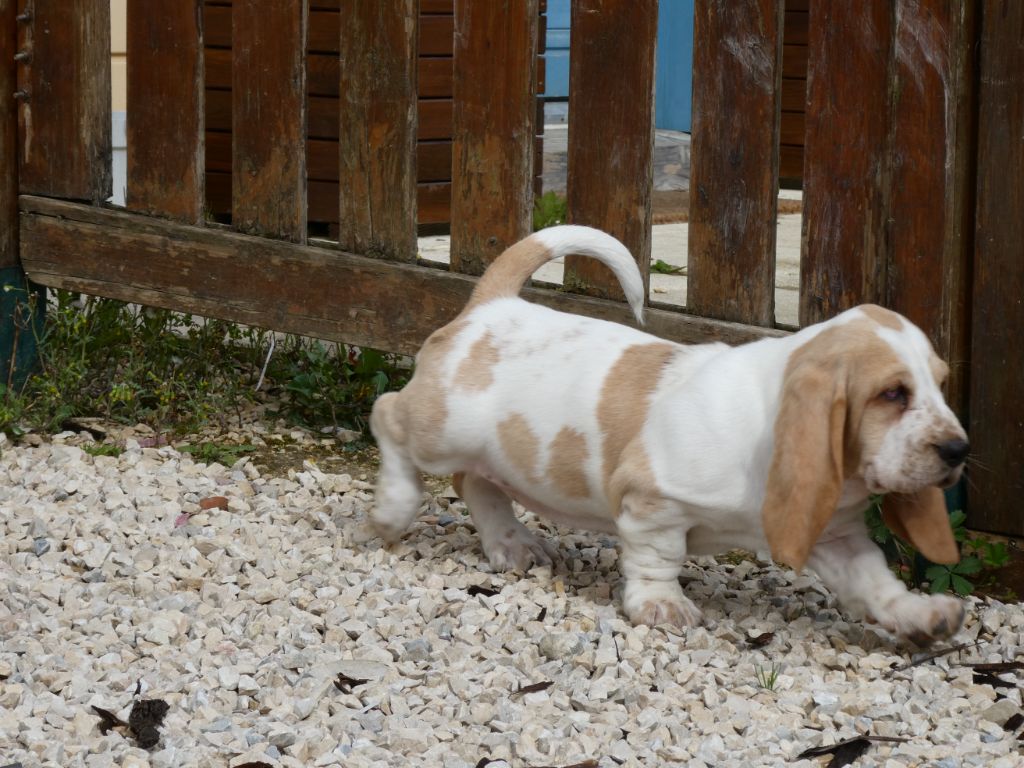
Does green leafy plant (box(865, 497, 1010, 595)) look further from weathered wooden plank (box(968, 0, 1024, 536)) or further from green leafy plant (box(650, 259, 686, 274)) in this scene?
green leafy plant (box(650, 259, 686, 274))

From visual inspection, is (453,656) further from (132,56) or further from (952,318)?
(132,56)

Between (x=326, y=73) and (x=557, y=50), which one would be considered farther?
(x=557, y=50)

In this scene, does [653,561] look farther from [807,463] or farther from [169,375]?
[169,375]

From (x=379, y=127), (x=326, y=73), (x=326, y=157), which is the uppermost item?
(x=326, y=73)

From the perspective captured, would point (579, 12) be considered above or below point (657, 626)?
above

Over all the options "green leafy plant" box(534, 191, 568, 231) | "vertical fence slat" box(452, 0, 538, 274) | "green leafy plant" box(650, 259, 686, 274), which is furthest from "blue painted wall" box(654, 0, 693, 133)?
"vertical fence slat" box(452, 0, 538, 274)

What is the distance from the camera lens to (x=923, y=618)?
10.0 ft

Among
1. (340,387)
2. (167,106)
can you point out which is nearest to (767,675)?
(340,387)

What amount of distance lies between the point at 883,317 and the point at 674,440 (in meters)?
0.50

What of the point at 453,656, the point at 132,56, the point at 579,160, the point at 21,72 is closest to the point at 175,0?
the point at 132,56

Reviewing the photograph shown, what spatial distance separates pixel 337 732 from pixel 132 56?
2.86 metres

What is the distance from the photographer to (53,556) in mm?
3658

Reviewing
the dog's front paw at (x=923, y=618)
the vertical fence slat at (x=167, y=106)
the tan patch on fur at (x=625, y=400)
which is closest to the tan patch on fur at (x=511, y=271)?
the tan patch on fur at (x=625, y=400)

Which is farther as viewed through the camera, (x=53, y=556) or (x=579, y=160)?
(x=579, y=160)
